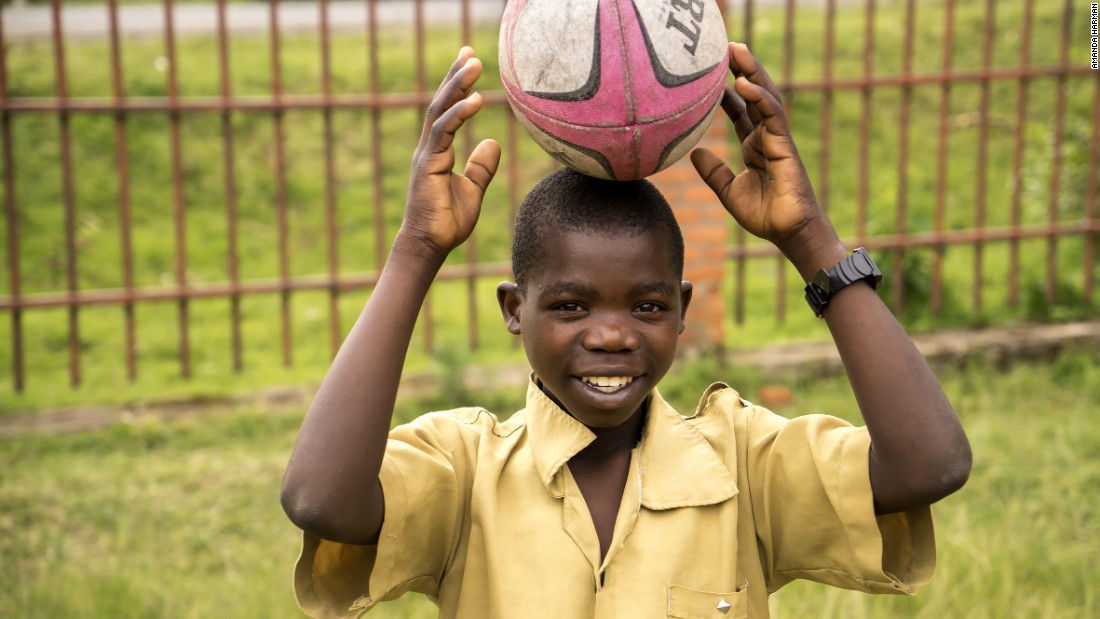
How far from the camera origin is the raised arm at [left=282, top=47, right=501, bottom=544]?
195 centimetres

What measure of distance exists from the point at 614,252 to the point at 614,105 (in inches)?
10.6

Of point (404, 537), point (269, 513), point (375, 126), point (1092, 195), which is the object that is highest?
point (375, 126)

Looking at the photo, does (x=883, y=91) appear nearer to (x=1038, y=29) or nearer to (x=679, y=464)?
(x=1038, y=29)

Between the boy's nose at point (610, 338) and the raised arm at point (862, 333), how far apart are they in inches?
13.2

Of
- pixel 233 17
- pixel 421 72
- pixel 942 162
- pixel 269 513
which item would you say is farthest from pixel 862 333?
pixel 233 17

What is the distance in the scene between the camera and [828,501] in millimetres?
2141

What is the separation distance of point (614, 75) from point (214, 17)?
12681 millimetres

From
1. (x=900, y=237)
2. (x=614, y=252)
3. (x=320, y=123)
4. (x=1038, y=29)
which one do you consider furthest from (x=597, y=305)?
(x=1038, y=29)

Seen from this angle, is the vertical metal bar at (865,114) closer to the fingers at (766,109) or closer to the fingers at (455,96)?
the fingers at (766,109)

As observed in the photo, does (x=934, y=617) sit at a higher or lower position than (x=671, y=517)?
lower

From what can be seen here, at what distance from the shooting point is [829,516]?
2.15 metres

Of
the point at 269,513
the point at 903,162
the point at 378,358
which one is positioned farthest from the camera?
the point at 903,162

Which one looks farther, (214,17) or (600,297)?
(214,17)

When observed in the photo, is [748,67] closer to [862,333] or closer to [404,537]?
[862,333]
